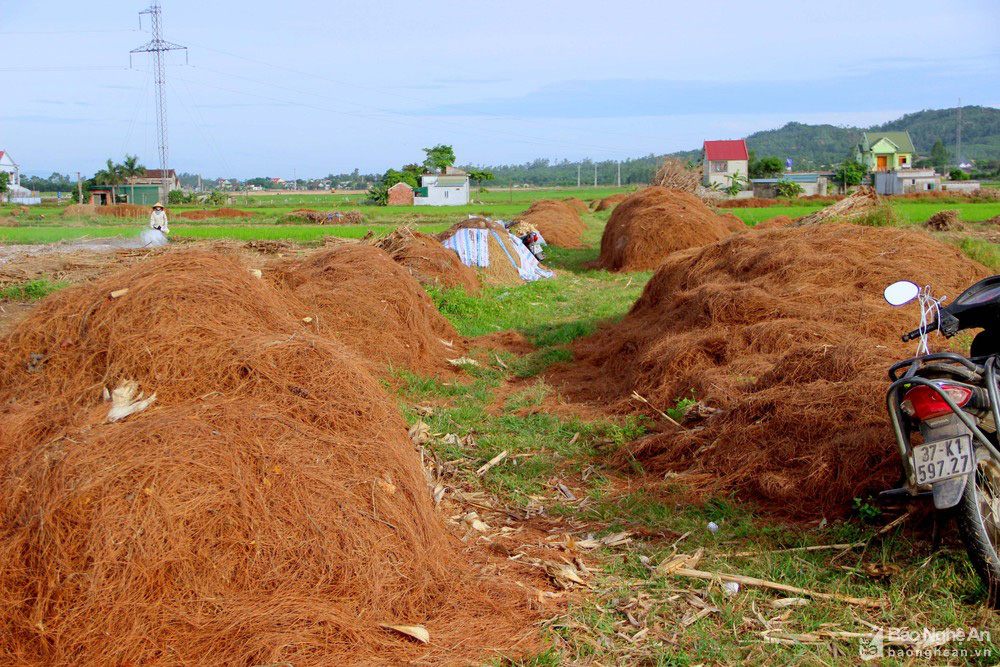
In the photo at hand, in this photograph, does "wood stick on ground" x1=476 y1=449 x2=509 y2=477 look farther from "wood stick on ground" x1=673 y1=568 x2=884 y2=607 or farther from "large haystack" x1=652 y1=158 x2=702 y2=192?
"large haystack" x1=652 y1=158 x2=702 y2=192

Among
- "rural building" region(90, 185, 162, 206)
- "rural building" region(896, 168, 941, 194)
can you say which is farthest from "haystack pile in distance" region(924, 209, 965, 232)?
"rural building" region(90, 185, 162, 206)

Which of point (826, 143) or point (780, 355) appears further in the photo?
point (826, 143)

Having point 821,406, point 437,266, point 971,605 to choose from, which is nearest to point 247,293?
point 821,406

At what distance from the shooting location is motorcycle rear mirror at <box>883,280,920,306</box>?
129 inches

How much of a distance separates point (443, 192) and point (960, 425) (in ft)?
221

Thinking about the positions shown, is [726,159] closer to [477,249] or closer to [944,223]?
[944,223]

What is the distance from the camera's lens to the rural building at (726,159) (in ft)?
238

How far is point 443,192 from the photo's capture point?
226 ft

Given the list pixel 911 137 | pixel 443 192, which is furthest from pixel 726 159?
pixel 911 137

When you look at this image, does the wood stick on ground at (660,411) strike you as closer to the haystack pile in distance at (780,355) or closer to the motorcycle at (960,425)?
the haystack pile in distance at (780,355)

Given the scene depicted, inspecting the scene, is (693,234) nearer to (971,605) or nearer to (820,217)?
(820,217)

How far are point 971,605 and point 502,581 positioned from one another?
79.9 inches

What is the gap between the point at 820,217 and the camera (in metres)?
15.1

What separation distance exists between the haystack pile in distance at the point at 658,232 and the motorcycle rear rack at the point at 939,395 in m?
13.6
